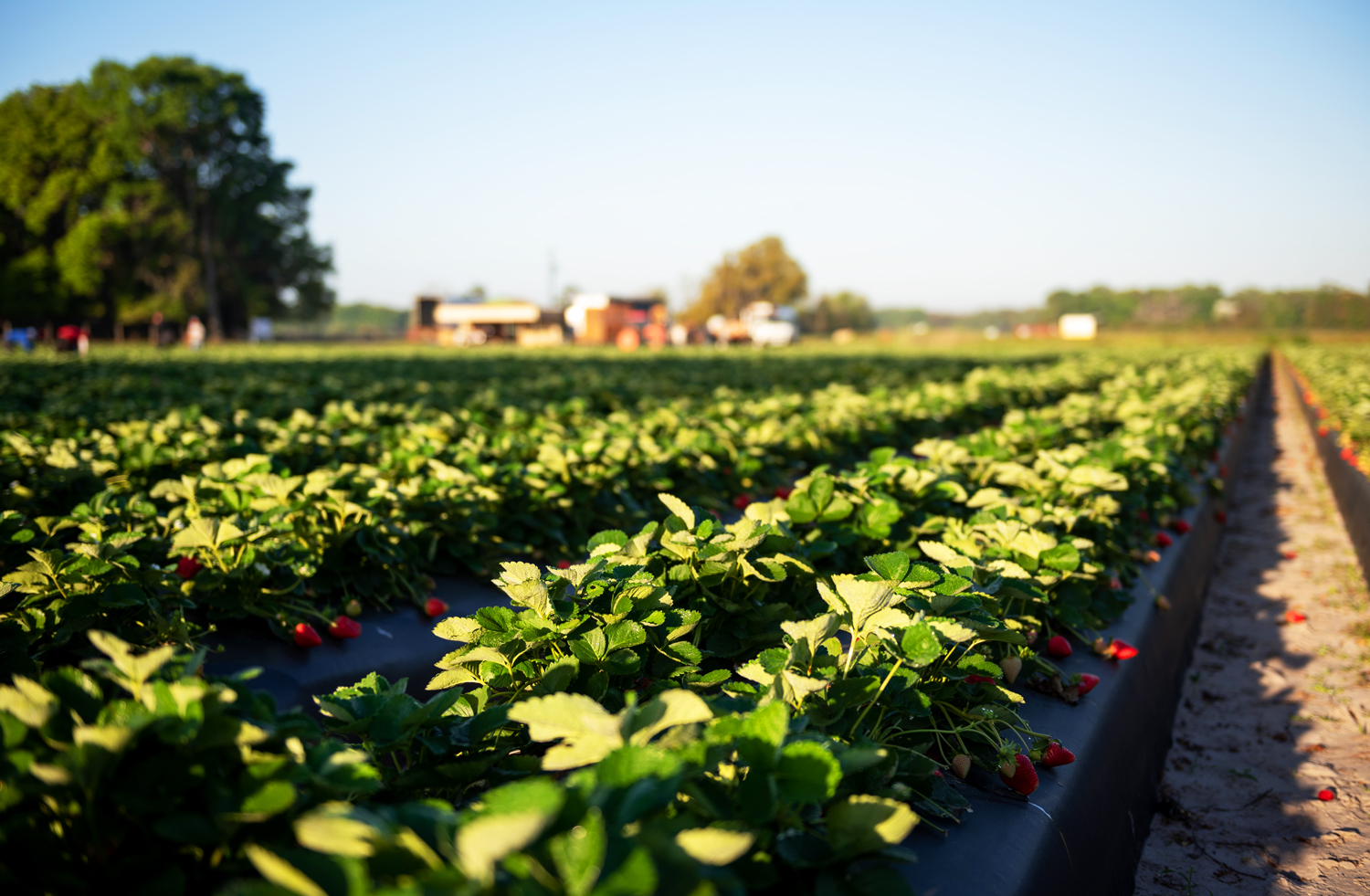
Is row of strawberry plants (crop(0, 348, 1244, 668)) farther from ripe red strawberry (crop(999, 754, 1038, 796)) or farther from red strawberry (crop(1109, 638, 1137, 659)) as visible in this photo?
ripe red strawberry (crop(999, 754, 1038, 796))

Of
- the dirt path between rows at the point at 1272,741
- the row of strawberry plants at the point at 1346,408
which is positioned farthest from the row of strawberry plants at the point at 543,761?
the row of strawberry plants at the point at 1346,408

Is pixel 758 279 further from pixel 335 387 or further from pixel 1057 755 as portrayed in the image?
pixel 1057 755

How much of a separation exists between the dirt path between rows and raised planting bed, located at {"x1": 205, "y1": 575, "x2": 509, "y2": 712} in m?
2.74

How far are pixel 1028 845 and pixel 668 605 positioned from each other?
0.97 m

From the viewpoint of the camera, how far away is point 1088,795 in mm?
2158

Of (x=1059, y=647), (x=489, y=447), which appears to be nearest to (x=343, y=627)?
(x=489, y=447)

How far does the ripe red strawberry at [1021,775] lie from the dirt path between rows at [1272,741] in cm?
103

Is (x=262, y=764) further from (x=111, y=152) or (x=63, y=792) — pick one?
(x=111, y=152)

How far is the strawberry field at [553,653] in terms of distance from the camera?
43.3 inches

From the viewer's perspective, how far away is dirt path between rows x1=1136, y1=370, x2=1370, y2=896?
263 cm

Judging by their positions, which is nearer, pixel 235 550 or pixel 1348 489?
pixel 235 550

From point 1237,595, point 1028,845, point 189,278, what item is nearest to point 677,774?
point 1028,845

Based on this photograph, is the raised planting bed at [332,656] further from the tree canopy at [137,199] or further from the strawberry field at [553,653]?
the tree canopy at [137,199]

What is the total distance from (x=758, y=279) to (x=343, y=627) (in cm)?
9983
